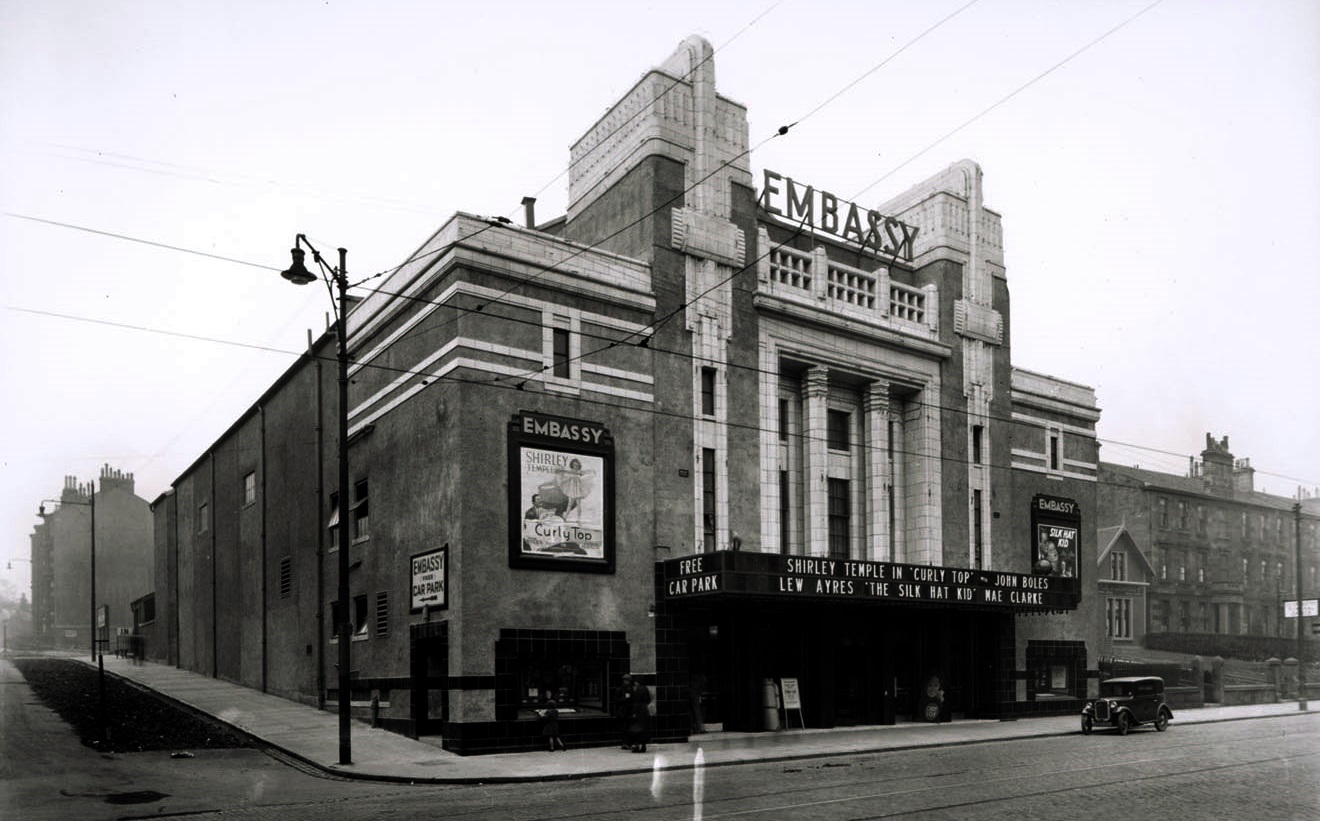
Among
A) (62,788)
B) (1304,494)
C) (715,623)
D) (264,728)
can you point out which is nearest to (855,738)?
(715,623)

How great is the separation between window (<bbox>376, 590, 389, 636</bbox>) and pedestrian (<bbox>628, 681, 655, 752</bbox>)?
7.50 metres

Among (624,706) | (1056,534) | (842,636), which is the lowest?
(624,706)

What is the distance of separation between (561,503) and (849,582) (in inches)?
329

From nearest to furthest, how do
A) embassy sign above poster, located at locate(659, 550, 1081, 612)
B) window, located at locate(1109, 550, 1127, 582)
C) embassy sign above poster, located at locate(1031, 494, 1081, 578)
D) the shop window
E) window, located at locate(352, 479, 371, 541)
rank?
the shop window, embassy sign above poster, located at locate(659, 550, 1081, 612), window, located at locate(352, 479, 371, 541), embassy sign above poster, located at locate(1031, 494, 1081, 578), window, located at locate(1109, 550, 1127, 582)

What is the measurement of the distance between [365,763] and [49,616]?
10360 cm

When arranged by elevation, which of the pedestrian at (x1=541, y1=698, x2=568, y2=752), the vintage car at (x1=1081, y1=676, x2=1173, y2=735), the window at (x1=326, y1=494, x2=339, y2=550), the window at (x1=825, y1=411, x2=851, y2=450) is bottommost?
the vintage car at (x1=1081, y1=676, x2=1173, y2=735)

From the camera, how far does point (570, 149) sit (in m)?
34.5

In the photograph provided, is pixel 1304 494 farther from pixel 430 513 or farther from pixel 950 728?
pixel 430 513

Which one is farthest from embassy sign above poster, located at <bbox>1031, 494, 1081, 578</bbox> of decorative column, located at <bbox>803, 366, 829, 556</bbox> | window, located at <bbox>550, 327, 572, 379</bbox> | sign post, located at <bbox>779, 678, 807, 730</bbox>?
window, located at <bbox>550, 327, 572, 379</bbox>

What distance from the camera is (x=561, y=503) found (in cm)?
2661

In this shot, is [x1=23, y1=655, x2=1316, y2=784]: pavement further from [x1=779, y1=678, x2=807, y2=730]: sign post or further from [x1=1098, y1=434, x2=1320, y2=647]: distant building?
[x1=1098, y1=434, x2=1320, y2=647]: distant building

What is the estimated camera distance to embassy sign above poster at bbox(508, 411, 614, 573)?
26047mm

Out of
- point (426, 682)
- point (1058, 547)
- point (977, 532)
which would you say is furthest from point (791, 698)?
point (1058, 547)

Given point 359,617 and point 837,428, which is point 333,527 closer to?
point 359,617
